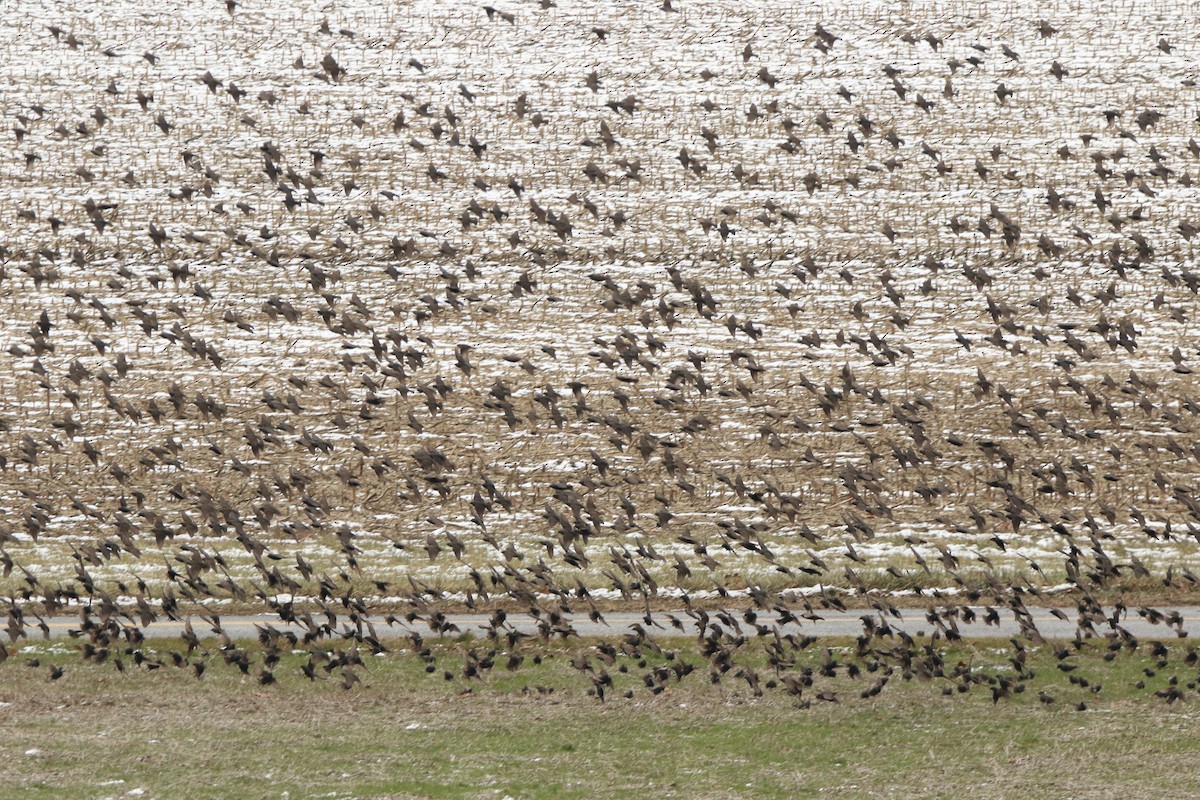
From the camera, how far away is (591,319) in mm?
39062

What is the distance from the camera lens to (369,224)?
143 feet

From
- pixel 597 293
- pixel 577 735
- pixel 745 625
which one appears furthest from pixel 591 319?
pixel 577 735

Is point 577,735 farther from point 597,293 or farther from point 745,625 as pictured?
point 597,293

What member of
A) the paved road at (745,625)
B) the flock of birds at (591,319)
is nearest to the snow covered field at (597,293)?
the flock of birds at (591,319)

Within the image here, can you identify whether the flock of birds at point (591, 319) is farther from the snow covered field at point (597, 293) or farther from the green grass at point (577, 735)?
the green grass at point (577, 735)

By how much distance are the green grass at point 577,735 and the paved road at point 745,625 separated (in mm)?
1798

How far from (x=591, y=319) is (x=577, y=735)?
80.1 ft

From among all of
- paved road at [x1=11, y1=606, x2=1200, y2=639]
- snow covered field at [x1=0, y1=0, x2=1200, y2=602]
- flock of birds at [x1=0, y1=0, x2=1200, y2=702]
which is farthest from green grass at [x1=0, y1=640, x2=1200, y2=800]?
snow covered field at [x1=0, y1=0, x2=1200, y2=602]

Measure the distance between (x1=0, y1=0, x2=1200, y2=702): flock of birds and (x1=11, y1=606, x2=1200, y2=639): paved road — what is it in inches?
15.8

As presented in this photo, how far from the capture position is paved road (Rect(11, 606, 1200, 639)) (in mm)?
20406

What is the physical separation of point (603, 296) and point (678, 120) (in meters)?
9.33

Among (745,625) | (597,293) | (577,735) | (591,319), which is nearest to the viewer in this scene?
(577,735)

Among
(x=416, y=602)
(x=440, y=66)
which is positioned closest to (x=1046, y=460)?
(x=416, y=602)

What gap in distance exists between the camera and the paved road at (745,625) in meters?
20.4
